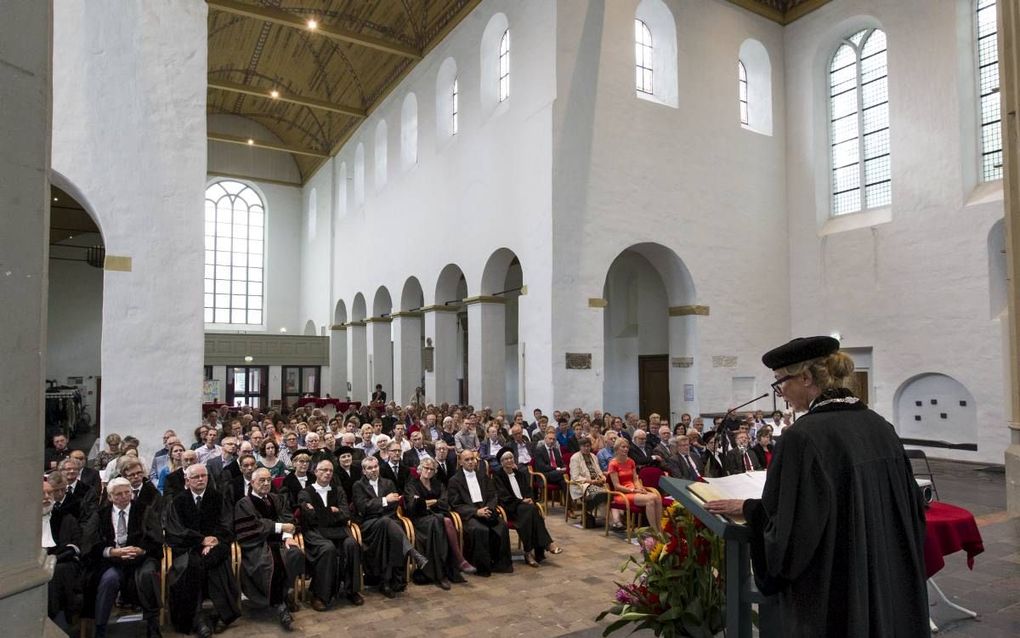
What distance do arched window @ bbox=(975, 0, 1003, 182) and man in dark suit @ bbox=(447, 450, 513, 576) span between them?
483 inches

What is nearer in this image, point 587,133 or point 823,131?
point 587,133

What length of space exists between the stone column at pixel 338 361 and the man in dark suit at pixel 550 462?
1711 cm

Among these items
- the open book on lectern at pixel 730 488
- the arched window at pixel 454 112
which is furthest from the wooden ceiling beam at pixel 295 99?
the open book on lectern at pixel 730 488

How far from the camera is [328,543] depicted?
19.0ft

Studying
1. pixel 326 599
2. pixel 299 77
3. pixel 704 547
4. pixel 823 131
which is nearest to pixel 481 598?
pixel 326 599

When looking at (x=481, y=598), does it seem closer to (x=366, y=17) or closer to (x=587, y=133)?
(x=587, y=133)

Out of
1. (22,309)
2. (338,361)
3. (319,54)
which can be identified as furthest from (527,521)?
(338,361)

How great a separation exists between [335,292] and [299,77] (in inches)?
310

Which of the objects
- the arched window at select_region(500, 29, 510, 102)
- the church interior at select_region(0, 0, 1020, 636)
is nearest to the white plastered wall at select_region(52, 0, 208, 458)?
the church interior at select_region(0, 0, 1020, 636)

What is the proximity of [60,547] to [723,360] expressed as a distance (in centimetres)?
1330

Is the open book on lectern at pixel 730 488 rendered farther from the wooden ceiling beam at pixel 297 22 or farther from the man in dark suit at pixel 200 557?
the wooden ceiling beam at pixel 297 22

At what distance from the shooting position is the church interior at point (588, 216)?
32.6ft

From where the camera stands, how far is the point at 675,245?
1509 cm

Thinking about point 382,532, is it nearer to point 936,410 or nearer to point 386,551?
point 386,551
